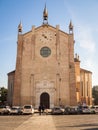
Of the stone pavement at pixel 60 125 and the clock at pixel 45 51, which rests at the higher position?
the clock at pixel 45 51

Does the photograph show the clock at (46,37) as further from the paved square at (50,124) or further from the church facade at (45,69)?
the paved square at (50,124)

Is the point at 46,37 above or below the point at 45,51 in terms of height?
above

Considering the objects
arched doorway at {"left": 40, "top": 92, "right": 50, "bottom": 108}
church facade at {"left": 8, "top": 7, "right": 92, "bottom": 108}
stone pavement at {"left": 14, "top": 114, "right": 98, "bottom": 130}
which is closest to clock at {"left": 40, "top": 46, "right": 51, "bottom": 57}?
church facade at {"left": 8, "top": 7, "right": 92, "bottom": 108}

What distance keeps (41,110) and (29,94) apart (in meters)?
6.80

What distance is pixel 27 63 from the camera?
2010 inches

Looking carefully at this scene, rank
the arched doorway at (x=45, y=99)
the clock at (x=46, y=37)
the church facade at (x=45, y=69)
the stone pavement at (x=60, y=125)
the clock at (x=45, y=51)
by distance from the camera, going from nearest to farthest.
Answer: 1. the stone pavement at (x=60, y=125)
2. the church facade at (x=45, y=69)
3. the arched doorway at (x=45, y=99)
4. the clock at (x=45, y=51)
5. the clock at (x=46, y=37)

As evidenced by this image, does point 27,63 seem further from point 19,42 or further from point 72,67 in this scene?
point 72,67

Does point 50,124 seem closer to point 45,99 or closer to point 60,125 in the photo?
point 60,125

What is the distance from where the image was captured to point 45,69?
5056 centimetres

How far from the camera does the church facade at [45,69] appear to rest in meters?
49.9

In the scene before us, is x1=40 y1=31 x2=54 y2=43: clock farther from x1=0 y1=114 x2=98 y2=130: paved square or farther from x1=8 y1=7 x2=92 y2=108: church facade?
x1=0 y1=114 x2=98 y2=130: paved square

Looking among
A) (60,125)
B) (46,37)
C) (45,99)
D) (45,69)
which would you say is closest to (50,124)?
(60,125)

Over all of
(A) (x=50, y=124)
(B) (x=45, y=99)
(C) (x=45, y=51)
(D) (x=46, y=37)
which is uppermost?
(D) (x=46, y=37)

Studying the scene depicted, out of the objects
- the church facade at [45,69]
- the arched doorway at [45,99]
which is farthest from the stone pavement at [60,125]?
the arched doorway at [45,99]
